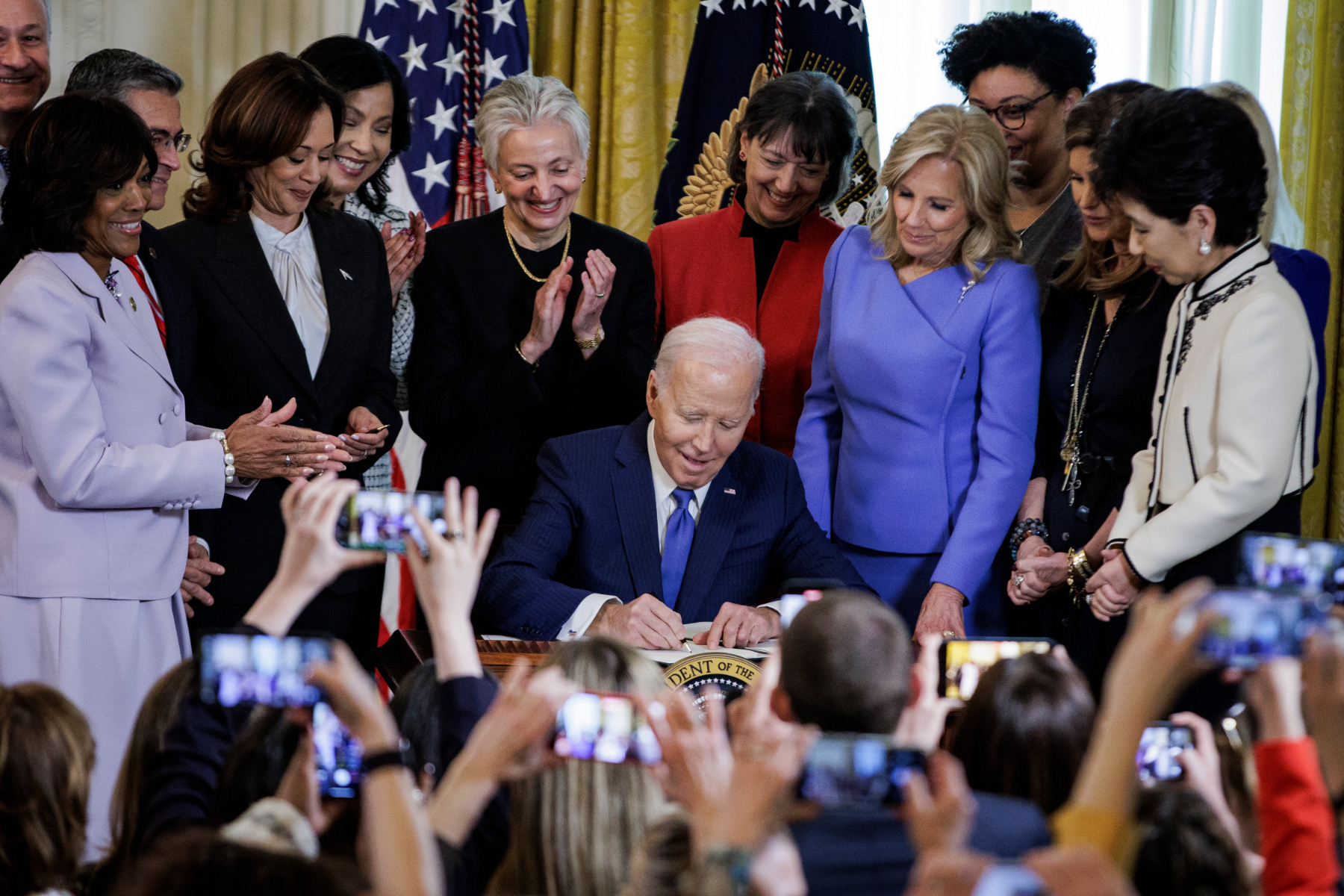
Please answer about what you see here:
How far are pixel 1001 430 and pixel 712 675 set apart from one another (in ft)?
3.66

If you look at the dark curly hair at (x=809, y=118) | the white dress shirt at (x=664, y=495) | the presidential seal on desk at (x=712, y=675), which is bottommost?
the presidential seal on desk at (x=712, y=675)

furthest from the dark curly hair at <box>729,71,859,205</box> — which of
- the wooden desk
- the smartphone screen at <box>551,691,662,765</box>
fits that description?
the smartphone screen at <box>551,691,662,765</box>

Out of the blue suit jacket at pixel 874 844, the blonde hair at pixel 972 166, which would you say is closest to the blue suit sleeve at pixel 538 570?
the blonde hair at pixel 972 166

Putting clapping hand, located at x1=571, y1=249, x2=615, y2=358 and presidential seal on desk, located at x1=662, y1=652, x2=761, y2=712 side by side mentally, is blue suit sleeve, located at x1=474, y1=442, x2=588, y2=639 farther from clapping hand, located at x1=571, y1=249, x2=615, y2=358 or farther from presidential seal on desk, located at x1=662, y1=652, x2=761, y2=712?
presidential seal on desk, located at x1=662, y1=652, x2=761, y2=712

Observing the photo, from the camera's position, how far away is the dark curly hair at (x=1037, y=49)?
12.0 feet

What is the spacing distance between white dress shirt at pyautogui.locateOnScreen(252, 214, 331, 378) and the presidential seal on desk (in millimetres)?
1283

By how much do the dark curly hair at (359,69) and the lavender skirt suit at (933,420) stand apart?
1252mm

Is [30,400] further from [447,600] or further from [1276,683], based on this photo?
[1276,683]

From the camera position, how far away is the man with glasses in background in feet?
12.0

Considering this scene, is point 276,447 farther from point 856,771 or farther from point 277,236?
point 856,771

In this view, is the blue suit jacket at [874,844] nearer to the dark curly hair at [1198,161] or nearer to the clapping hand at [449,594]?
the clapping hand at [449,594]

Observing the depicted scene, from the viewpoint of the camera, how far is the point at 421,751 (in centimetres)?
179

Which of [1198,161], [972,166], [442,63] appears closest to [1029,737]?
[1198,161]

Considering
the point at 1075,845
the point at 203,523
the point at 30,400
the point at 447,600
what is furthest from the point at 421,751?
the point at 203,523
